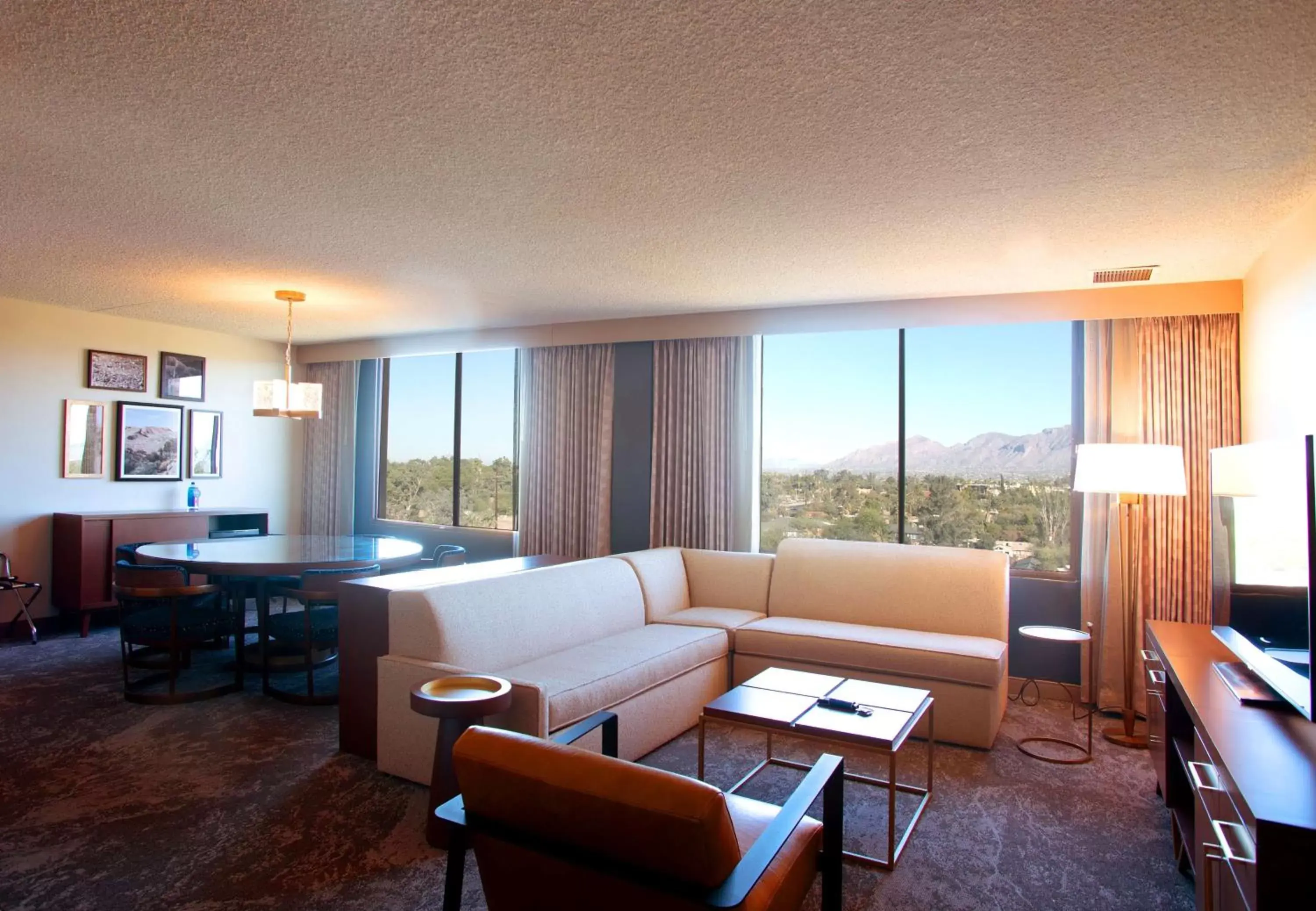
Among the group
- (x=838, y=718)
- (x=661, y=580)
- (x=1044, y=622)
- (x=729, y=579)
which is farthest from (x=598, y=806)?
(x=1044, y=622)

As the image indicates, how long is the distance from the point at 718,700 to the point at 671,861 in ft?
5.46

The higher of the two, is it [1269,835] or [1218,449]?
[1218,449]

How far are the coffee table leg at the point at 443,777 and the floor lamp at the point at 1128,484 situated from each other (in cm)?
329

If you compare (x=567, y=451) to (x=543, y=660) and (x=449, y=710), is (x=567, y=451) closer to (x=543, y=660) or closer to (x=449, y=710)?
(x=543, y=660)

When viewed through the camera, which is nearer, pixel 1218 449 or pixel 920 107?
pixel 920 107

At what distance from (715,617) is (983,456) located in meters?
2.08

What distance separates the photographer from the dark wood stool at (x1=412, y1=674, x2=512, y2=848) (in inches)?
98.0

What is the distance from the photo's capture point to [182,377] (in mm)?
6699

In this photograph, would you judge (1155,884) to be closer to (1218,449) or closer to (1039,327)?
(1218,449)

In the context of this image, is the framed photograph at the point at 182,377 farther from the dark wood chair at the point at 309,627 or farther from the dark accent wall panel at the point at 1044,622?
the dark accent wall panel at the point at 1044,622

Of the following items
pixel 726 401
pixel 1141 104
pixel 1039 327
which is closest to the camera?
pixel 1141 104

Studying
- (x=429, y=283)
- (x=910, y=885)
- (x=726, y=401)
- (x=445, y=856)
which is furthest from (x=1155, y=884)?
(x=429, y=283)

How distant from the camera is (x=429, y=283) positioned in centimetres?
493

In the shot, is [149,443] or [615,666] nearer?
[615,666]
